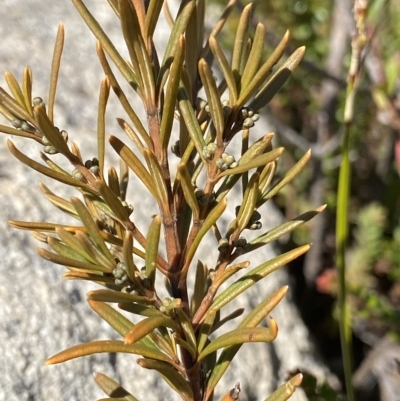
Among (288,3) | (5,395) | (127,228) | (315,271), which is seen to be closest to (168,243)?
(127,228)

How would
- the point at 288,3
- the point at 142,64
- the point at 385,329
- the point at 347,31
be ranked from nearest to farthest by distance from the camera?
the point at 142,64, the point at 385,329, the point at 347,31, the point at 288,3

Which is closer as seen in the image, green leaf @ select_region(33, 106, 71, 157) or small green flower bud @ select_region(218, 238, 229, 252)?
green leaf @ select_region(33, 106, 71, 157)

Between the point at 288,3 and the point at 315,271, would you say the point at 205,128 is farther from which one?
the point at 288,3

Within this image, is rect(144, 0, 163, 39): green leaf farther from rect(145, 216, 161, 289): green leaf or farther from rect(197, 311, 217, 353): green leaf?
rect(197, 311, 217, 353): green leaf

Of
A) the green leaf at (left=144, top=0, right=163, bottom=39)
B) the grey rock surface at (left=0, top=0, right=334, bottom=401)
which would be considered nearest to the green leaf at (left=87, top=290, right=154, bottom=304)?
the green leaf at (left=144, top=0, right=163, bottom=39)

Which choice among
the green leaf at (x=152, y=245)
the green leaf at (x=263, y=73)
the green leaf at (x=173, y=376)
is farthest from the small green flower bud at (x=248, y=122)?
the green leaf at (x=173, y=376)

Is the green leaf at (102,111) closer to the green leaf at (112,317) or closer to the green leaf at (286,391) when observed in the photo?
the green leaf at (112,317)

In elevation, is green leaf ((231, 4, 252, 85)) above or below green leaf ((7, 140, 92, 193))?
above
